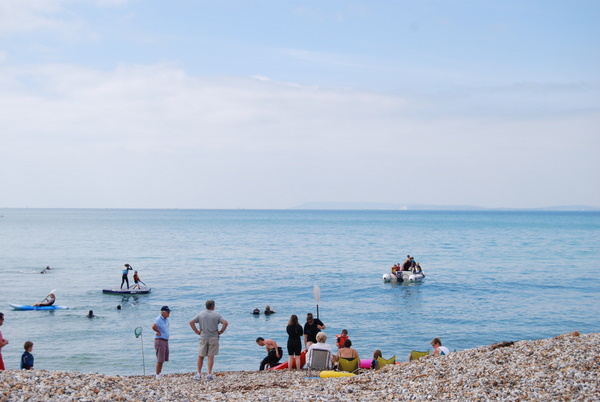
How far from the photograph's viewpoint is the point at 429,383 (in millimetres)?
9812

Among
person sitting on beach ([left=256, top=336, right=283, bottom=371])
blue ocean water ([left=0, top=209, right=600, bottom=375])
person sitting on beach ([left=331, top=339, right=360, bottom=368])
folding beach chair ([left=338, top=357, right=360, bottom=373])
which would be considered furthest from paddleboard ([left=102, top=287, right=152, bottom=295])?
folding beach chair ([left=338, top=357, right=360, bottom=373])

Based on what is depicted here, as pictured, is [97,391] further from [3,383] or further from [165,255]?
[165,255]

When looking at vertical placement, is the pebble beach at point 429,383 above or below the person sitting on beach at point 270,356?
above

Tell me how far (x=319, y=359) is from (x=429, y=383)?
155 inches

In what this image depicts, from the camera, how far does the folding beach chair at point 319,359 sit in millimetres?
13125

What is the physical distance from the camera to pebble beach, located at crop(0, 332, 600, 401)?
8711 mm

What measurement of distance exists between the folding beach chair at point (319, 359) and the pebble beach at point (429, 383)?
1306 mm

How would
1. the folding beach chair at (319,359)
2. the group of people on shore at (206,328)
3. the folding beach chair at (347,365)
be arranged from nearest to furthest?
the group of people on shore at (206,328) < the folding beach chair at (319,359) < the folding beach chair at (347,365)

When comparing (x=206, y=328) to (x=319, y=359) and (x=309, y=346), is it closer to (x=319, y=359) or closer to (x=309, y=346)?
(x=319, y=359)

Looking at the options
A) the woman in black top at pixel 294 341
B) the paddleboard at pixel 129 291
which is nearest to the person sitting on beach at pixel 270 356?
the woman in black top at pixel 294 341

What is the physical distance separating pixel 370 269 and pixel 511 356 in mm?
38504

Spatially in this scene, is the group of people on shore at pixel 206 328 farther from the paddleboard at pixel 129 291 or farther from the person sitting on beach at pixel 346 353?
the paddleboard at pixel 129 291

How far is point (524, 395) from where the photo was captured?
871 cm

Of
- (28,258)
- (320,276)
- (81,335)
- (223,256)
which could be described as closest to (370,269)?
(320,276)
